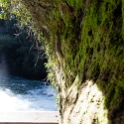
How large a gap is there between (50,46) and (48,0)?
0.63 metres

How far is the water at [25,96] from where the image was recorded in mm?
12375

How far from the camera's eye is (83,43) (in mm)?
1977

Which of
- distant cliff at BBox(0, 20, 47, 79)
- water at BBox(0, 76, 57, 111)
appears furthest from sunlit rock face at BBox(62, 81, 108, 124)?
distant cliff at BBox(0, 20, 47, 79)

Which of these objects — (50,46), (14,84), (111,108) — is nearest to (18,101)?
(14,84)

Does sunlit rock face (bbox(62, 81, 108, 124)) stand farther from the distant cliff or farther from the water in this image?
the distant cliff

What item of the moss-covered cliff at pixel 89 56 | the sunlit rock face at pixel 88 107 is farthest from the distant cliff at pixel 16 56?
the sunlit rock face at pixel 88 107

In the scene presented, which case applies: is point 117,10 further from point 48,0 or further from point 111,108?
point 48,0

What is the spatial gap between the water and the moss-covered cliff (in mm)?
8200

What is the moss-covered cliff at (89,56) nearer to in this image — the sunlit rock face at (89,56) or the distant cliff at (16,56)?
the sunlit rock face at (89,56)

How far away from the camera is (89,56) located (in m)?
1.86

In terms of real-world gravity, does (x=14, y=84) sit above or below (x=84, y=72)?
below

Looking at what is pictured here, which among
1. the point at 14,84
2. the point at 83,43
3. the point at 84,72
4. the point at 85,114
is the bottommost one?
the point at 14,84

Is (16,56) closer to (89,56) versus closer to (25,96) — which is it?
(25,96)

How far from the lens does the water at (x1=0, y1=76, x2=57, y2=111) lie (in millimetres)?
12375
